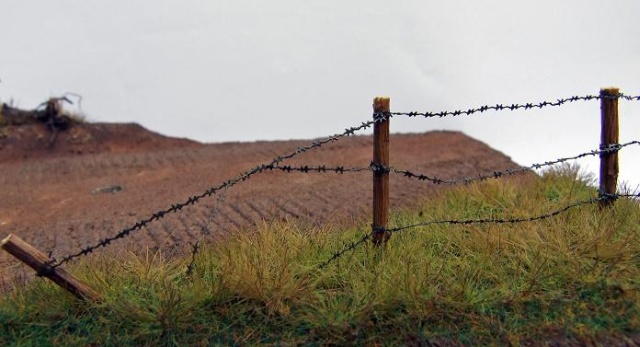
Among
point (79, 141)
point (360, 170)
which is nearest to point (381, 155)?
point (360, 170)

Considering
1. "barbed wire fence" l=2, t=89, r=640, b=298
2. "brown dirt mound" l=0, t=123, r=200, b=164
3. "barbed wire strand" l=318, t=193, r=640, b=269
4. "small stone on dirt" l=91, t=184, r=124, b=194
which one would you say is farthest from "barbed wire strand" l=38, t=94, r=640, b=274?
"brown dirt mound" l=0, t=123, r=200, b=164

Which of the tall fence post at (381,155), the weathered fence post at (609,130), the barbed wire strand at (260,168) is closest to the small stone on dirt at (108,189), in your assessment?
the barbed wire strand at (260,168)

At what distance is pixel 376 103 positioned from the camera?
19.0ft

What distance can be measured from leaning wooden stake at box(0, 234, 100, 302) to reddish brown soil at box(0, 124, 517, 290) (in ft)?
5.55

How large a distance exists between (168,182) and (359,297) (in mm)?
6740

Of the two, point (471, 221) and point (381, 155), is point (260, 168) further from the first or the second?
point (471, 221)

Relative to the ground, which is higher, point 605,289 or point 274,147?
point 274,147

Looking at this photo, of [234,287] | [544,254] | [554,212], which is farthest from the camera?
[554,212]

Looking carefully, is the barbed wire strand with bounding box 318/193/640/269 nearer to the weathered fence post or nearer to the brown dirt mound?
the weathered fence post

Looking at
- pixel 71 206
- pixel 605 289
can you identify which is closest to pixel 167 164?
pixel 71 206

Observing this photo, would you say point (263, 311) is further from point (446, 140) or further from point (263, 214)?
point (446, 140)

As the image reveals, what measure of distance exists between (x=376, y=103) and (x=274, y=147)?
7.95m

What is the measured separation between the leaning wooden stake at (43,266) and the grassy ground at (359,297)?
0.28ft

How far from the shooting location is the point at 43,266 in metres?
5.00
